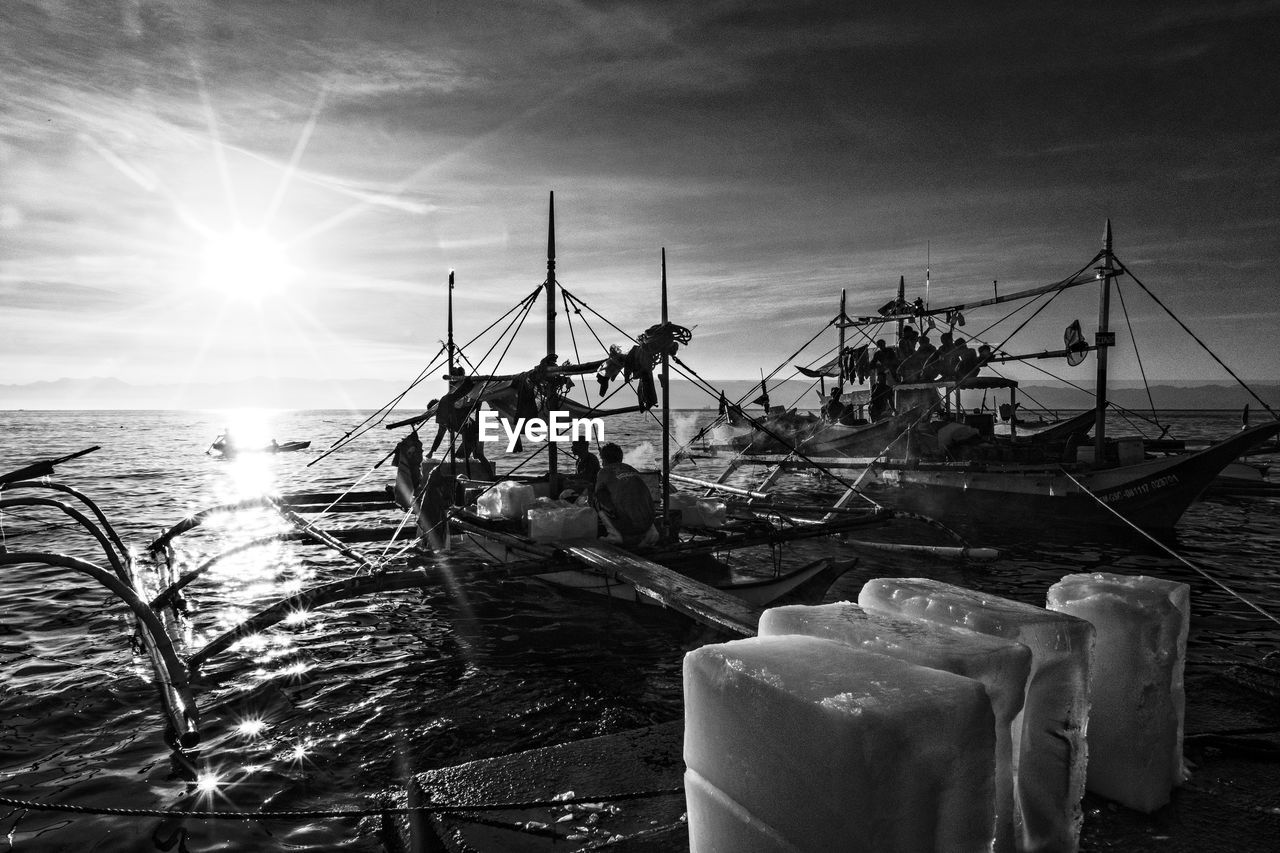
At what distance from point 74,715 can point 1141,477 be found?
86.8ft

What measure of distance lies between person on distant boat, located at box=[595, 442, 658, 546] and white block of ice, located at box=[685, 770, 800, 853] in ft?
30.7

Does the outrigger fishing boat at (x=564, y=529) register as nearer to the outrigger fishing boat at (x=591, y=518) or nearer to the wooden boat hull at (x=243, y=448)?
the outrigger fishing boat at (x=591, y=518)

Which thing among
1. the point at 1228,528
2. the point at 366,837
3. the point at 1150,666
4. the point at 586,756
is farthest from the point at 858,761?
the point at 1228,528

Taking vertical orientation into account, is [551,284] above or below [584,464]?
above

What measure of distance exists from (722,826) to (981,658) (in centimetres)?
112

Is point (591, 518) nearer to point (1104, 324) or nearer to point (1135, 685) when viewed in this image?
point (1135, 685)

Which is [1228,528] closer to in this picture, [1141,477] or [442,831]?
[1141,477]

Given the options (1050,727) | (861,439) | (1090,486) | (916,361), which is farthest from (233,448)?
(1050,727)

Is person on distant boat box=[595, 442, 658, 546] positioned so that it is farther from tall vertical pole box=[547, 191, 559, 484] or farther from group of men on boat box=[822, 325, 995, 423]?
group of men on boat box=[822, 325, 995, 423]

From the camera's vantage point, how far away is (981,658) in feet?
7.72

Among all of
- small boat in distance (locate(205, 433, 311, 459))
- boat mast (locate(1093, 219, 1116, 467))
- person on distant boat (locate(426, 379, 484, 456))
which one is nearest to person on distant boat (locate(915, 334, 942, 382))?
boat mast (locate(1093, 219, 1116, 467))

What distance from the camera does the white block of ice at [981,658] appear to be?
2344mm

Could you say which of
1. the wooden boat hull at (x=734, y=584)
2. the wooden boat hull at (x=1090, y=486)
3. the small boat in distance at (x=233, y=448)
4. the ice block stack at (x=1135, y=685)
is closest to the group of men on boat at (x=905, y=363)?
the wooden boat hull at (x=1090, y=486)

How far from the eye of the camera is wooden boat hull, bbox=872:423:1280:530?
20.0 metres
